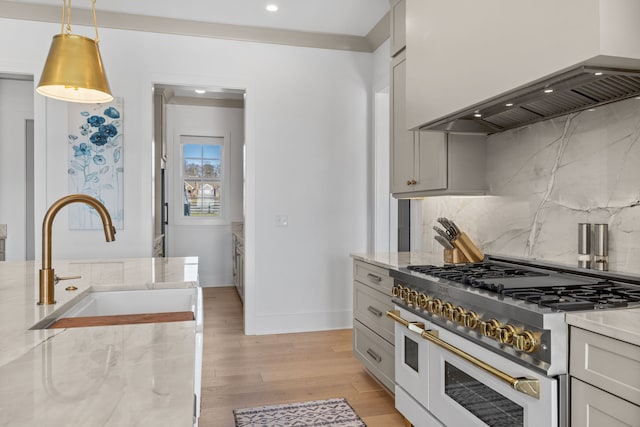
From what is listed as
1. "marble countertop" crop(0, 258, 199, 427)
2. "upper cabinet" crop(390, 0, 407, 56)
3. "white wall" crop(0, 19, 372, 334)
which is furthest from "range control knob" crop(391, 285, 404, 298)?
"white wall" crop(0, 19, 372, 334)

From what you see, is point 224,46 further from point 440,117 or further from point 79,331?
point 79,331

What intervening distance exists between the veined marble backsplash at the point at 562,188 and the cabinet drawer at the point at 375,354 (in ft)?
2.82

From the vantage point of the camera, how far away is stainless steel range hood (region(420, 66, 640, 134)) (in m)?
1.67

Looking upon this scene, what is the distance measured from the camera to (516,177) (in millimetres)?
2572

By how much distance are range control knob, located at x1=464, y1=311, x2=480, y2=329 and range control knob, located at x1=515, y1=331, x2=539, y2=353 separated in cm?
23

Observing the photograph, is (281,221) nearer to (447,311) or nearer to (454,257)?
(454,257)

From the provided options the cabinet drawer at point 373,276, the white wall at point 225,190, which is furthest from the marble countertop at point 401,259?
the white wall at point 225,190

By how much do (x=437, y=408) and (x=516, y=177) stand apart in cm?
131

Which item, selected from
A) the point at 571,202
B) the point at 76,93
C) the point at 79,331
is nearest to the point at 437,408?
the point at 571,202

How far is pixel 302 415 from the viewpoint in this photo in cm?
264

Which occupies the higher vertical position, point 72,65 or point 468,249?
point 72,65

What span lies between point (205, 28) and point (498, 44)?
120 inches

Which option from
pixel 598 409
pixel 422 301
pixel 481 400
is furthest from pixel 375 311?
pixel 598 409

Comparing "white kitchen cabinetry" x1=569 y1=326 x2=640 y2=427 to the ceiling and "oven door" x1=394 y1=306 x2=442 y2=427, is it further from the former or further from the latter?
the ceiling
